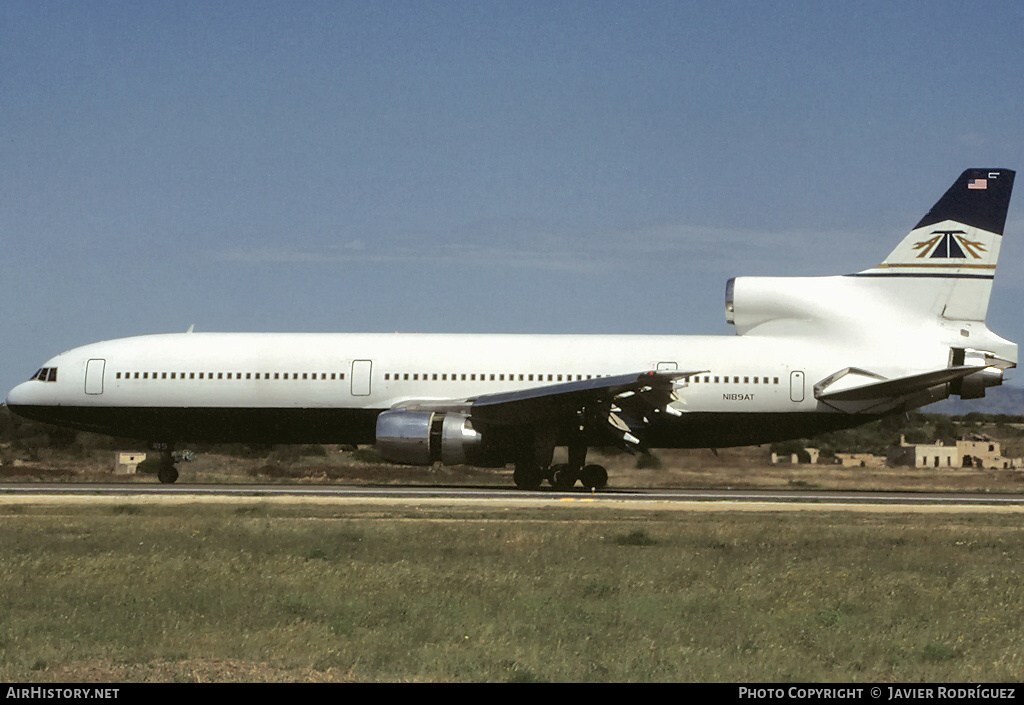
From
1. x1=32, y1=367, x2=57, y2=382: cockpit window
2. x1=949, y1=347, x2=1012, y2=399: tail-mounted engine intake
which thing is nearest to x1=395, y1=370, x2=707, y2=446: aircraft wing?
x1=949, y1=347, x2=1012, y2=399: tail-mounted engine intake

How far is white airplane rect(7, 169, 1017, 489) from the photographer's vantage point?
111 feet

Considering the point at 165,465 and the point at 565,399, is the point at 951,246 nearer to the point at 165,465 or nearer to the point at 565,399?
the point at 565,399

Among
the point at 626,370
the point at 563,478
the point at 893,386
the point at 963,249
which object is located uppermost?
the point at 963,249

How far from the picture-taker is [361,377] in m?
34.6

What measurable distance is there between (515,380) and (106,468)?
21778mm

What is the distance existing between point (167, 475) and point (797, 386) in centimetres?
1810

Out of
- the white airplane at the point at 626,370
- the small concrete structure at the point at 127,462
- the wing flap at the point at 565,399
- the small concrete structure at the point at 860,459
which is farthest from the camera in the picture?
the small concrete structure at the point at 860,459

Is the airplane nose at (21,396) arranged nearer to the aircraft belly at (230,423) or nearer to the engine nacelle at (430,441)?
Result: the aircraft belly at (230,423)

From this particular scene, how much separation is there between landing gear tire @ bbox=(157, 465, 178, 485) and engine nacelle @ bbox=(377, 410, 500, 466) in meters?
7.50

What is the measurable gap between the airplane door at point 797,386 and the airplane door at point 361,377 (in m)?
11.7

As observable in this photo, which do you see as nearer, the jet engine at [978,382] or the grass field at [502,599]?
the grass field at [502,599]

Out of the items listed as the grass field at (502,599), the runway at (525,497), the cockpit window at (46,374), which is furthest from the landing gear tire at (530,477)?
the cockpit window at (46,374)

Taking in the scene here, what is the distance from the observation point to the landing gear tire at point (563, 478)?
33.9 metres

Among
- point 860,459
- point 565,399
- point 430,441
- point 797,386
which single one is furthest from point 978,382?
point 860,459
